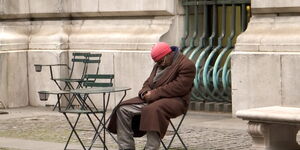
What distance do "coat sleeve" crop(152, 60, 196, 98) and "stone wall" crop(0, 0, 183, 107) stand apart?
485 centimetres

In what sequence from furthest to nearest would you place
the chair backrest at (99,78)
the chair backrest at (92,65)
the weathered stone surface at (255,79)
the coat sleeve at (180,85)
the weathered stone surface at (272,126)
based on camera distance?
the chair backrest at (92,65) → the weathered stone surface at (255,79) → the chair backrest at (99,78) → the coat sleeve at (180,85) → the weathered stone surface at (272,126)

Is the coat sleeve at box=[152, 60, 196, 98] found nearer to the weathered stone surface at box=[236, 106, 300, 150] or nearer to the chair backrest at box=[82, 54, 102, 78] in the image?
the weathered stone surface at box=[236, 106, 300, 150]

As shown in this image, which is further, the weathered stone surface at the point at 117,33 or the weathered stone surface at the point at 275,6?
the weathered stone surface at the point at 117,33

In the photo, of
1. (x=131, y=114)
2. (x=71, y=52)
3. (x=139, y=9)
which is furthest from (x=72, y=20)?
(x=131, y=114)

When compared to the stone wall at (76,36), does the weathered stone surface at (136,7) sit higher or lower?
higher

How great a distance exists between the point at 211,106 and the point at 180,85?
4.83 m

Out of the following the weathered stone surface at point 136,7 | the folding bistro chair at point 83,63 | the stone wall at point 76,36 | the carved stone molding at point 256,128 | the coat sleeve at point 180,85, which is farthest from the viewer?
the folding bistro chair at point 83,63

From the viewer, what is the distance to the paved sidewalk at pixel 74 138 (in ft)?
38.3

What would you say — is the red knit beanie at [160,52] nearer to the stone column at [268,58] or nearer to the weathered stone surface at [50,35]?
the stone column at [268,58]

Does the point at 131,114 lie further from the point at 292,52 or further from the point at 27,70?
the point at 27,70

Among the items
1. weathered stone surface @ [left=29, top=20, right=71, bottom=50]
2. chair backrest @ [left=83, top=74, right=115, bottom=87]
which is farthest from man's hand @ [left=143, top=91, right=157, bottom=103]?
weathered stone surface @ [left=29, top=20, right=71, bottom=50]

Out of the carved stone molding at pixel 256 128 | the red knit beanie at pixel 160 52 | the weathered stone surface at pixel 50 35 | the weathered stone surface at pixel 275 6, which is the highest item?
the weathered stone surface at pixel 275 6

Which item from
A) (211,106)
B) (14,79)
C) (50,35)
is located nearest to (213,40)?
(211,106)

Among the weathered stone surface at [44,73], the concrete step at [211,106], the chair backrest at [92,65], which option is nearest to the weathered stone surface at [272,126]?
the concrete step at [211,106]
